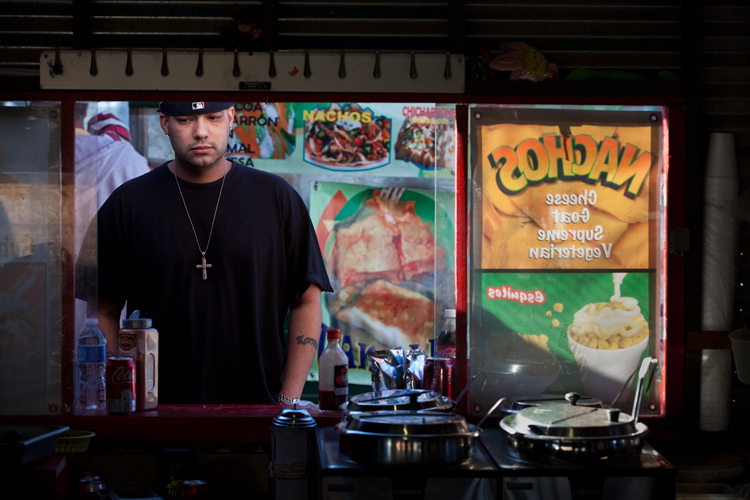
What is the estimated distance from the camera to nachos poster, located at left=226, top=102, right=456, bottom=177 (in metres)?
4.82

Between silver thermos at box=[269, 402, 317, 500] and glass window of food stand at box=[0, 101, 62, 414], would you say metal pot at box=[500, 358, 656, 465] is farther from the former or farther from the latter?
glass window of food stand at box=[0, 101, 62, 414]

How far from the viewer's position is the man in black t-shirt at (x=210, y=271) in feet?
11.1

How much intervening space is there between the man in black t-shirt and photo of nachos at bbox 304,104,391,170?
1254 millimetres

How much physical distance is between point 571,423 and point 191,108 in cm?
208

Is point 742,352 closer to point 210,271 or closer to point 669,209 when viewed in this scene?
point 669,209

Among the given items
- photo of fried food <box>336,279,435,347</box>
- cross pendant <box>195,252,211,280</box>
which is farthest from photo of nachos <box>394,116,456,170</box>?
cross pendant <box>195,252,211,280</box>

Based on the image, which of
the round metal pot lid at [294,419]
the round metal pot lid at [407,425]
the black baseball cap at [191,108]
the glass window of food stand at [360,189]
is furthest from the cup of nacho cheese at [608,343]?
the glass window of food stand at [360,189]

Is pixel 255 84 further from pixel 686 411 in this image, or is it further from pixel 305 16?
pixel 686 411

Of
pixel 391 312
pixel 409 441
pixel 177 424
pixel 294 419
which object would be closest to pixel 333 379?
pixel 294 419

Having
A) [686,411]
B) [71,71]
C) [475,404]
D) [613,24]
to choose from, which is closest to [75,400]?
[71,71]

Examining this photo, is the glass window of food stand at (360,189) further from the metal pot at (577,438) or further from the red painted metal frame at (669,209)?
the metal pot at (577,438)

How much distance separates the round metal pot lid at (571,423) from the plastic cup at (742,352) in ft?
2.14

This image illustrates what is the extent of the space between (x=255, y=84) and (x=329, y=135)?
2070 mm

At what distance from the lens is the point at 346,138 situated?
15.9ft
